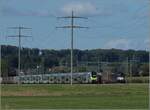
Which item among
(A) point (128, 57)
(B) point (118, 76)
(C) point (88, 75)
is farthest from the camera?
(A) point (128, 57)

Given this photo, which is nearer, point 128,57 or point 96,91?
point 96,91

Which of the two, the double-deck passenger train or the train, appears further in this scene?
the double-deck passenger train

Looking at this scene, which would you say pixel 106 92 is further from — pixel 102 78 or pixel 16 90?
pixel 102 78

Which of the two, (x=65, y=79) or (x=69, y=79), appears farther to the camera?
(x=65, y=79)

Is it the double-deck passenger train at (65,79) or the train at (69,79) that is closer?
the train at (69,79)

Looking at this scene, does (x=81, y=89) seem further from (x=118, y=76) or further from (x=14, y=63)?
(x=14, y=63)

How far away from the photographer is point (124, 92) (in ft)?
253

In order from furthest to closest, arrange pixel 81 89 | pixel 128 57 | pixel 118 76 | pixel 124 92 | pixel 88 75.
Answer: pixel 128 57 < pixel 118 76 < pixel 88 75 < pixel 81 89 < pixel 124 92

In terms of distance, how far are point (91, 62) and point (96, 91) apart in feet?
392

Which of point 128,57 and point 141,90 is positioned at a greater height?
point 128,57

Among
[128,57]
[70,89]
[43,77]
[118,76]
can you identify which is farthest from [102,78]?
[70,89]

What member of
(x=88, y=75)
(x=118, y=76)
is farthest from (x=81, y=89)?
(x=118, y=76)

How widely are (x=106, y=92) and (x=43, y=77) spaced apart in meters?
80.2

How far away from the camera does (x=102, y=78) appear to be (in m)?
147
